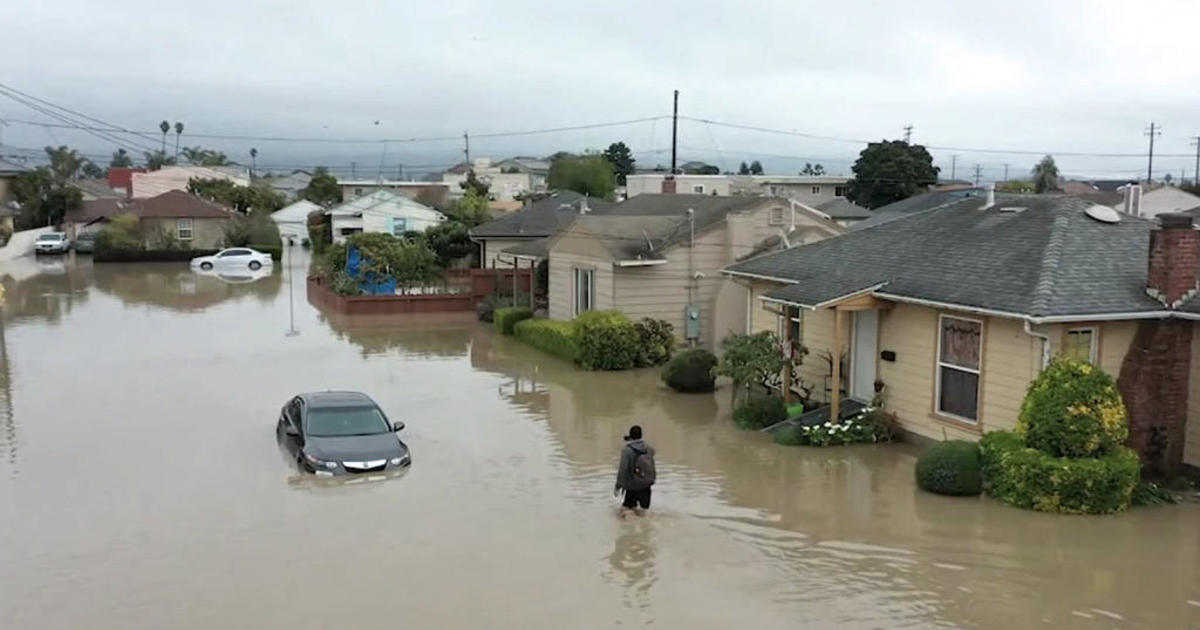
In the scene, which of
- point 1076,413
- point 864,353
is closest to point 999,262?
point 864,353

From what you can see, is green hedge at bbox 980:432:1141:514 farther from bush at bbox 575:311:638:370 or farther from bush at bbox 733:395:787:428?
bush at bbox 575:311:638:370

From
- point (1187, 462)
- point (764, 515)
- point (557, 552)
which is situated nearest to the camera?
point (557, 552)

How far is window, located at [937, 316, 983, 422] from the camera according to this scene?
57.1 feet

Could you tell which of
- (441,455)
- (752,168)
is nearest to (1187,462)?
(441,455)

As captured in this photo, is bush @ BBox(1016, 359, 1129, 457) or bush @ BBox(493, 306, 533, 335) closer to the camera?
bush @ BBox(1016, 359, 1129, 457)

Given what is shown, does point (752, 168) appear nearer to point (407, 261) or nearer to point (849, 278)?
point (407, 261)

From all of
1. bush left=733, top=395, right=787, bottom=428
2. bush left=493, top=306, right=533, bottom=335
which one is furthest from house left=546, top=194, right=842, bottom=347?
bush left=733, top=395, right=787, bottom=428

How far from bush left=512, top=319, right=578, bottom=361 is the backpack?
46.1ft

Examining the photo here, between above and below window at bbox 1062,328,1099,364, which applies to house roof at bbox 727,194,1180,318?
above

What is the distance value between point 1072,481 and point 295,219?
7649 cm

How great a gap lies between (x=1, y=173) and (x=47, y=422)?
77.9 metres

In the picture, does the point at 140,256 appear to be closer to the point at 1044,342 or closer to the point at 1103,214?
the point at 1103,214

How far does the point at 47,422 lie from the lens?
2073cm

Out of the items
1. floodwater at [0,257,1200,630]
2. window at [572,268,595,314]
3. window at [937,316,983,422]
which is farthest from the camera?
window at [572,268,595,314]
